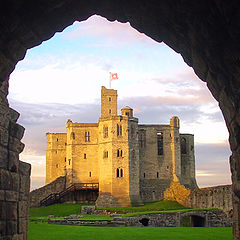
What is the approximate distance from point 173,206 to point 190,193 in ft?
8.44

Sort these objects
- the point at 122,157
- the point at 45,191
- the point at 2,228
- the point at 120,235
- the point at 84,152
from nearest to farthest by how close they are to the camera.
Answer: the point at 2,228 < the point at 120,235 < the point at 122,157 < the point at 45,191 < the point at 84,152

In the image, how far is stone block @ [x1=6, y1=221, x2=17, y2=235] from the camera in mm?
10664

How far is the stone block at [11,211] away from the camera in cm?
1078

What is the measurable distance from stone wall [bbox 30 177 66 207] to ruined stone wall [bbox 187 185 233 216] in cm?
1883

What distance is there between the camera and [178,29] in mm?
7273

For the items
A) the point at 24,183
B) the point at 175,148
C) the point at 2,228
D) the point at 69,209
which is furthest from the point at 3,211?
the point at 175,148

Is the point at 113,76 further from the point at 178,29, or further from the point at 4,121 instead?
the point at 178,29

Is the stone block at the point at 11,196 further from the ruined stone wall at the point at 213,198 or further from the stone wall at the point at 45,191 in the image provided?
the stone wall at the point at 45,191

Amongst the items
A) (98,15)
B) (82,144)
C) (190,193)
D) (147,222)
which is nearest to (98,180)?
(82,144)

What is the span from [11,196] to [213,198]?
32765 mm

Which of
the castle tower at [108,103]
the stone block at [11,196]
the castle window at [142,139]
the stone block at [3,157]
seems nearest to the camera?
the stone block at [3,157]

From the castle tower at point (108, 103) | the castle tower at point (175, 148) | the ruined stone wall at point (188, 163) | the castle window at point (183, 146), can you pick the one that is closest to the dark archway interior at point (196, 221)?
the castle tower at point (175, 148)

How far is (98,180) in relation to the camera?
5762cm

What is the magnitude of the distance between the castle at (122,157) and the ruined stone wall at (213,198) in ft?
26.0
